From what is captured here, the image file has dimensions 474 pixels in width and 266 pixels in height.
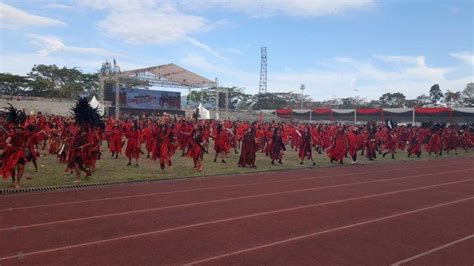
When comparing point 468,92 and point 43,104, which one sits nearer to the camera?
point 43,104

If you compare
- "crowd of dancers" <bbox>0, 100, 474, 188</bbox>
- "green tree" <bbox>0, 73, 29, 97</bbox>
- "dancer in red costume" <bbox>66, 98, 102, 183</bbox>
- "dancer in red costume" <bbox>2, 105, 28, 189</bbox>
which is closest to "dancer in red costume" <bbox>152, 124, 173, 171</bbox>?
"crowd of dancers" <bbox>0, 100, 474, 188</bbox>

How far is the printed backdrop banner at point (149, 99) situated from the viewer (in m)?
52.1

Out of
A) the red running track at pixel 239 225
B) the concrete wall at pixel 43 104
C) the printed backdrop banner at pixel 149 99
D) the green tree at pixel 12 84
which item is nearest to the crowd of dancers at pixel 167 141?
the red running track at pixel 239 225

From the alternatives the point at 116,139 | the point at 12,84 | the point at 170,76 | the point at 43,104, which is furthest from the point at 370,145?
the point at 12,84

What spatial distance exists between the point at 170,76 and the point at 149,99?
8.75m

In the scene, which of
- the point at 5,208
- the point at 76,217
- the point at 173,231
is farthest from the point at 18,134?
the point at 173,231

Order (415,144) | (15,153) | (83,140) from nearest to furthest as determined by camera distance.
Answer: (15,153) → (83,140) → (415,144)

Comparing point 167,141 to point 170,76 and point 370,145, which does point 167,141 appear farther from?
point 170,76

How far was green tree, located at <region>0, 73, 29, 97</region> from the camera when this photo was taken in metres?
55.2

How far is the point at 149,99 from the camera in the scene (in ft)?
176

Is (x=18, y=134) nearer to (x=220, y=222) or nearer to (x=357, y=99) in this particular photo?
(x=220, y=222)

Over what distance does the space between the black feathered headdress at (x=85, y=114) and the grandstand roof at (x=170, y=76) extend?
29.1 m

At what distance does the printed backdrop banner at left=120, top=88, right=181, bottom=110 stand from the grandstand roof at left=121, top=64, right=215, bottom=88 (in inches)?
328

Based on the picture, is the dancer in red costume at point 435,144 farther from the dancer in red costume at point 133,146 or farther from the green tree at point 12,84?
the green tree at point 12,84
